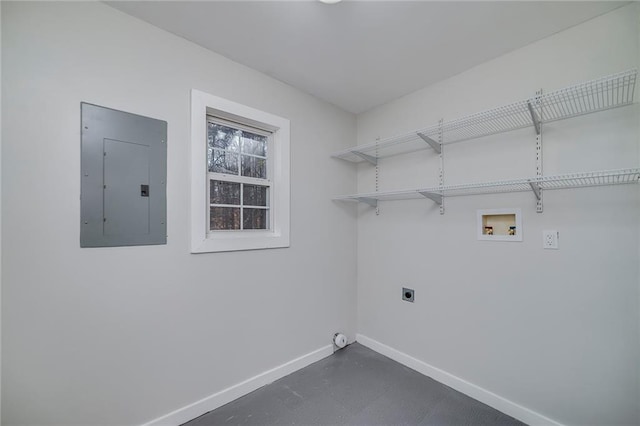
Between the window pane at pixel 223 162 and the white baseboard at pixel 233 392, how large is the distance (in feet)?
5.23

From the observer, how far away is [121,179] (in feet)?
4.96

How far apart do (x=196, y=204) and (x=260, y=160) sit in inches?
28.3

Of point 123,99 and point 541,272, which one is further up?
point 123,99

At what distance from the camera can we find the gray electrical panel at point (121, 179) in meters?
1.42

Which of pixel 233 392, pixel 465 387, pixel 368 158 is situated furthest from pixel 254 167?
pixel 465 387

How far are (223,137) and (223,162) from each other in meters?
0.20

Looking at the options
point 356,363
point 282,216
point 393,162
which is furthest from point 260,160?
point 356,363

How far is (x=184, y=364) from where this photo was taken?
5.68ft

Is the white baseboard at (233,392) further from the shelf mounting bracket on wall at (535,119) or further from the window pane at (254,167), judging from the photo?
the shelf mounting bracket on wall at (535,119)

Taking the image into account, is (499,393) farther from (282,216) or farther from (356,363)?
(282,216)

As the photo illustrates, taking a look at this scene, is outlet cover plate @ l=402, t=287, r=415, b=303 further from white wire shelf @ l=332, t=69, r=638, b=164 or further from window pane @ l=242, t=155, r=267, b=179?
window pane @ l=242, t=155, r=267, b=179

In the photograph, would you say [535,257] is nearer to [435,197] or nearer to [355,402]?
[435,197]

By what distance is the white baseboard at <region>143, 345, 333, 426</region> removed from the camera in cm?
166

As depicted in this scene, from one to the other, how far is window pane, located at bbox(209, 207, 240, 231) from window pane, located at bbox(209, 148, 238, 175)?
0.97 ft
